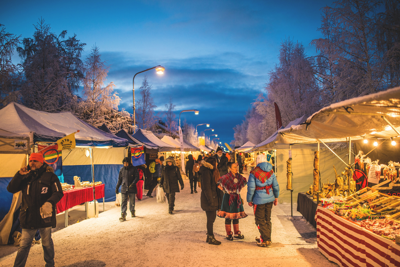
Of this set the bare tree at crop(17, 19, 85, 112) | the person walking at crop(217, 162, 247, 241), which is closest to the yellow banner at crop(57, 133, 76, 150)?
the person walking at crop(217, 162, 247, 241)

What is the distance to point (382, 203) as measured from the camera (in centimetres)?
463

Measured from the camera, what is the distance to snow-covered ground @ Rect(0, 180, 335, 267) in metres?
4.73

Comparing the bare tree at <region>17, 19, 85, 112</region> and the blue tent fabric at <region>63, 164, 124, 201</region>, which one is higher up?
the bare tree at <region>17, 19, 85, 112</region>

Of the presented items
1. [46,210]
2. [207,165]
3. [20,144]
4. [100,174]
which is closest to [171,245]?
[207,165]

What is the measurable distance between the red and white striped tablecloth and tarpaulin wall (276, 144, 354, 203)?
532cm

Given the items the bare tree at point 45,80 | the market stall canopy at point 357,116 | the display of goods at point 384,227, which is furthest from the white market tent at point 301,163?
the bare tree at point 45,80

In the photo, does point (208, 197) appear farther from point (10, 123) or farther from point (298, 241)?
point (10, 123)

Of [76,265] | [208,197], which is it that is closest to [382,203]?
[208,197]

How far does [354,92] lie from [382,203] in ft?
26.2

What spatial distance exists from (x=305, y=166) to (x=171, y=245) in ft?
23.8

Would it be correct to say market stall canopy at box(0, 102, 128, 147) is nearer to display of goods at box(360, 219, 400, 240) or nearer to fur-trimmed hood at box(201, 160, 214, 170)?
fur-trimmed hood at box(201, 160, 214, 170)

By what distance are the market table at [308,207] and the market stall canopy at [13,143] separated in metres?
7.35

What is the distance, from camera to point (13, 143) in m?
5.79

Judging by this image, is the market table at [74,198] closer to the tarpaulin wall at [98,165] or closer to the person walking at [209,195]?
the tarpaulin wall at [98,165]
